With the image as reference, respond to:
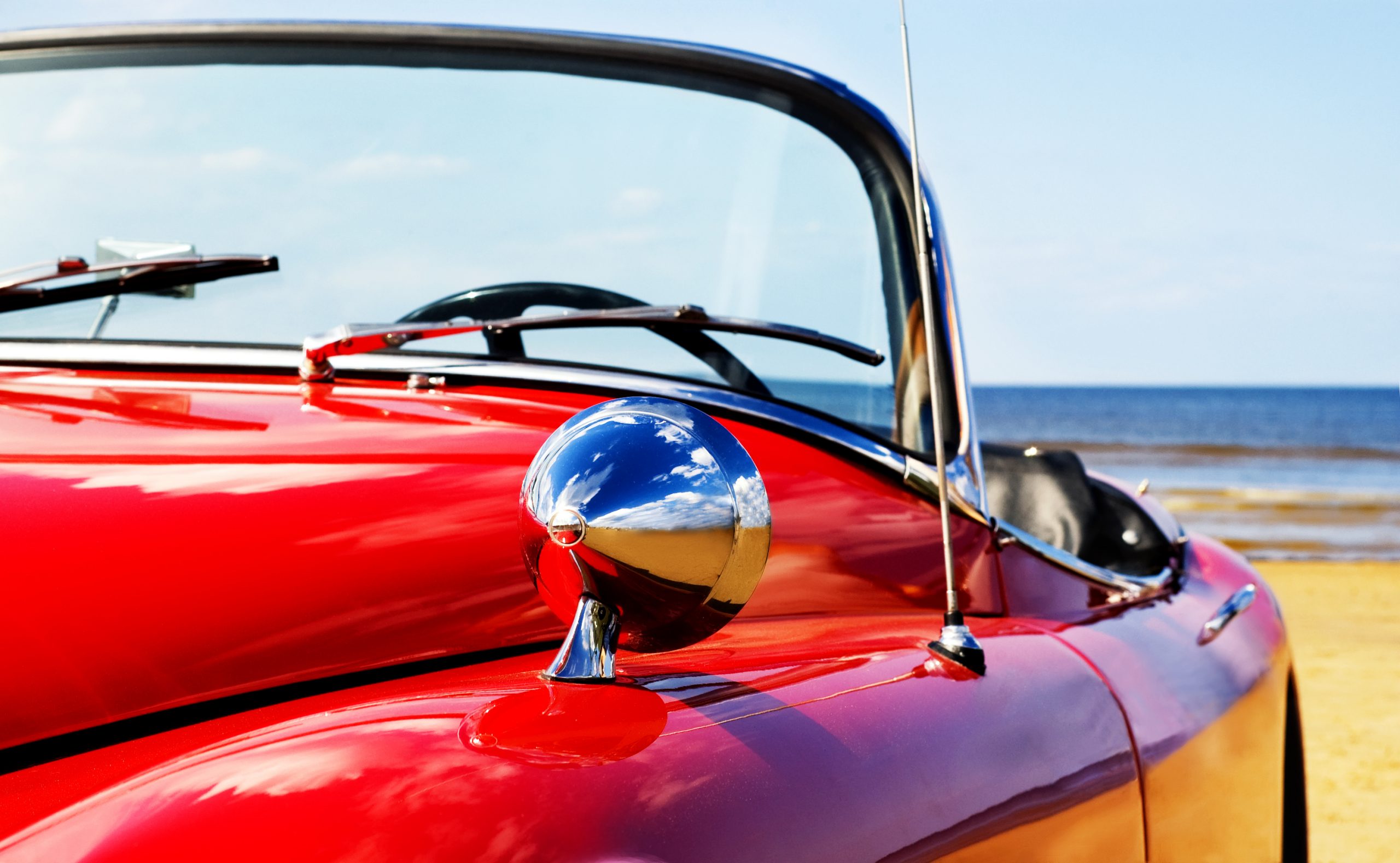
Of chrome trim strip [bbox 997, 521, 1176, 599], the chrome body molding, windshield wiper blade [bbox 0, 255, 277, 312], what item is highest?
windshield wiper blade [bbox 0, 255, 277, 312]

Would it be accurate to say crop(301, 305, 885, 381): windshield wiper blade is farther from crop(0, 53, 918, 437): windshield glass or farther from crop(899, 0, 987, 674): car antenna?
crop(899, 0, 987, 674): car antenna

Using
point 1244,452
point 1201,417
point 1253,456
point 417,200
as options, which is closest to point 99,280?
point 417,200

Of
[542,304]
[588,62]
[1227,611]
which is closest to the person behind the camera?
Answer: [542,304]

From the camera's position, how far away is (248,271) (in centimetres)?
160

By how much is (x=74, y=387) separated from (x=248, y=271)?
29 centimetres

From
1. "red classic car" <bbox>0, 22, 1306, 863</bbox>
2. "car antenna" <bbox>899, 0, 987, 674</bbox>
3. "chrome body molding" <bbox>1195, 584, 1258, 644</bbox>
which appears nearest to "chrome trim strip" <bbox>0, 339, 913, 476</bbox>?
"red classic car" <bbox>0, 22, 1306, 863</bbox>

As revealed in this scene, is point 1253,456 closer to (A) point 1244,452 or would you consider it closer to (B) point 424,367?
(A) point 1244,452

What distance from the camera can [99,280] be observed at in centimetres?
155

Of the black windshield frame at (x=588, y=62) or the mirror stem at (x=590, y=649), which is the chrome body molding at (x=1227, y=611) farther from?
the mirror stem at (x=590, y=649)

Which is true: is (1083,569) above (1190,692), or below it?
above

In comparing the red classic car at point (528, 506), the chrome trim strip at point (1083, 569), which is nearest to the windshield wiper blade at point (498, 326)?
the red classic car at point (528, 506)

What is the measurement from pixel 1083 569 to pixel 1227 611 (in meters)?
0.42

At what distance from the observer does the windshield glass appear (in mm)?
1628

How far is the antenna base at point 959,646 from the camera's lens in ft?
4.14
